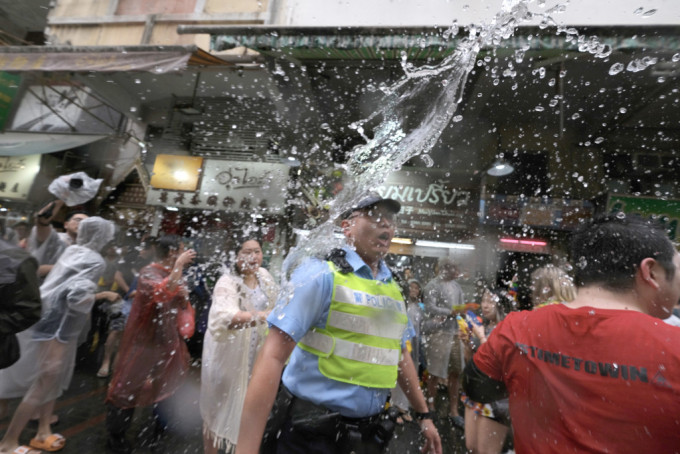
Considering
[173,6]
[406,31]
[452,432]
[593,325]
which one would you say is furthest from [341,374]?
[173,6]

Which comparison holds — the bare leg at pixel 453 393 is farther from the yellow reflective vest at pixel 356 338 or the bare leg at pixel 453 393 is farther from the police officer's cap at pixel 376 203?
the police officer's cap at pixel 376 203

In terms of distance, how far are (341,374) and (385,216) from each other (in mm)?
841

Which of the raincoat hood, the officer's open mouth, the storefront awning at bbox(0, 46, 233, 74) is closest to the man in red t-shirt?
the officer's open mouth

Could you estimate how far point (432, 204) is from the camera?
7004 mm

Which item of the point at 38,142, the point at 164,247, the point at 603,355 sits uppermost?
the point at 38,142

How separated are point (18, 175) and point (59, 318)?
940 cm

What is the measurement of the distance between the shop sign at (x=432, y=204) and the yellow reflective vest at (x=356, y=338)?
5.46m

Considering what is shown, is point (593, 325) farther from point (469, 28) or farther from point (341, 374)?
point (469, 28)

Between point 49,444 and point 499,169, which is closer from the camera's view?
point 49,444

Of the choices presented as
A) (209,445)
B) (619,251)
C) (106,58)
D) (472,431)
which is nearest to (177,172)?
(106,58)

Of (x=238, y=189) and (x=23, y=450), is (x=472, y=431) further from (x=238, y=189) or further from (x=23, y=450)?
(x=238, y=189)

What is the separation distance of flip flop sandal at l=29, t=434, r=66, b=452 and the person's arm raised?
3041 millimetres

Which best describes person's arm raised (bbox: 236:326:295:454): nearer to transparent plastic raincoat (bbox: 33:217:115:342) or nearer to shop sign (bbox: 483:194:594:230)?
transparent plastic raincoat (bbox: 33:217:115:342)

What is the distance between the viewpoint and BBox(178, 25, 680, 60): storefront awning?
3.61 m
